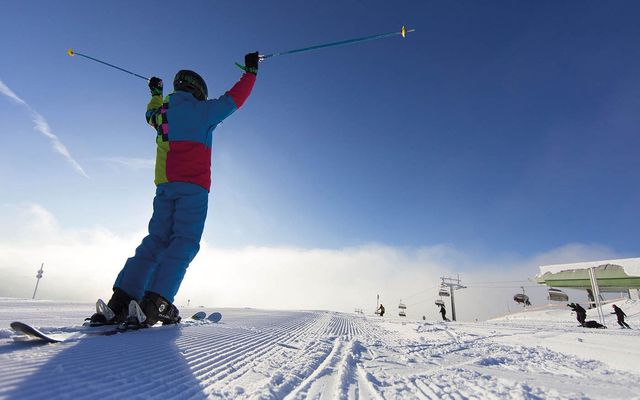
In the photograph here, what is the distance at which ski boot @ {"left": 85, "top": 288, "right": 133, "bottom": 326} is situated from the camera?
99.6 inches

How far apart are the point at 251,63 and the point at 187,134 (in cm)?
122

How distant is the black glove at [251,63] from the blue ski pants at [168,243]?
1593 millimetres

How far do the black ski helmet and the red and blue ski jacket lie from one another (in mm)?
156

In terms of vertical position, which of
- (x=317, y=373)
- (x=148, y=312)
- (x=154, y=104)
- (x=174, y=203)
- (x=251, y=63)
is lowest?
(x=317, y=373)

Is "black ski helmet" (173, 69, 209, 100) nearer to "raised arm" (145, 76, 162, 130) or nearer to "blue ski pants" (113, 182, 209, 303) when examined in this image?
"raised arm" (145, 76, 162, 130)

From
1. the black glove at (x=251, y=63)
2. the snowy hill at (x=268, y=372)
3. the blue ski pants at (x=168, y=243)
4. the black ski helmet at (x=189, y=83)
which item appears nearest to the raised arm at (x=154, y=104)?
the black ski helmet at (x=189, y=83)

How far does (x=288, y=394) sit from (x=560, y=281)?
41.1 metres

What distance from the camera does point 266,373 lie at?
145cm

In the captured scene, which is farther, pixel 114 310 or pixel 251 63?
pixel 251 63

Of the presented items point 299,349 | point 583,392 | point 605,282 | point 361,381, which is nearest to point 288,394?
point 361,381

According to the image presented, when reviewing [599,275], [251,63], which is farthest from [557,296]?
[251,63]

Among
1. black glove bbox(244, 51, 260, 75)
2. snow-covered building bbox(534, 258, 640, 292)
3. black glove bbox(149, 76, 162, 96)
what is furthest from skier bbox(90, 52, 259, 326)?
snow-covered building bbox(534, 258, 640, 292)

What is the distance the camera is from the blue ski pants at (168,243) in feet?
9.04

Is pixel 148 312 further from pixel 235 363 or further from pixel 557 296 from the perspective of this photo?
pixel 557 296
